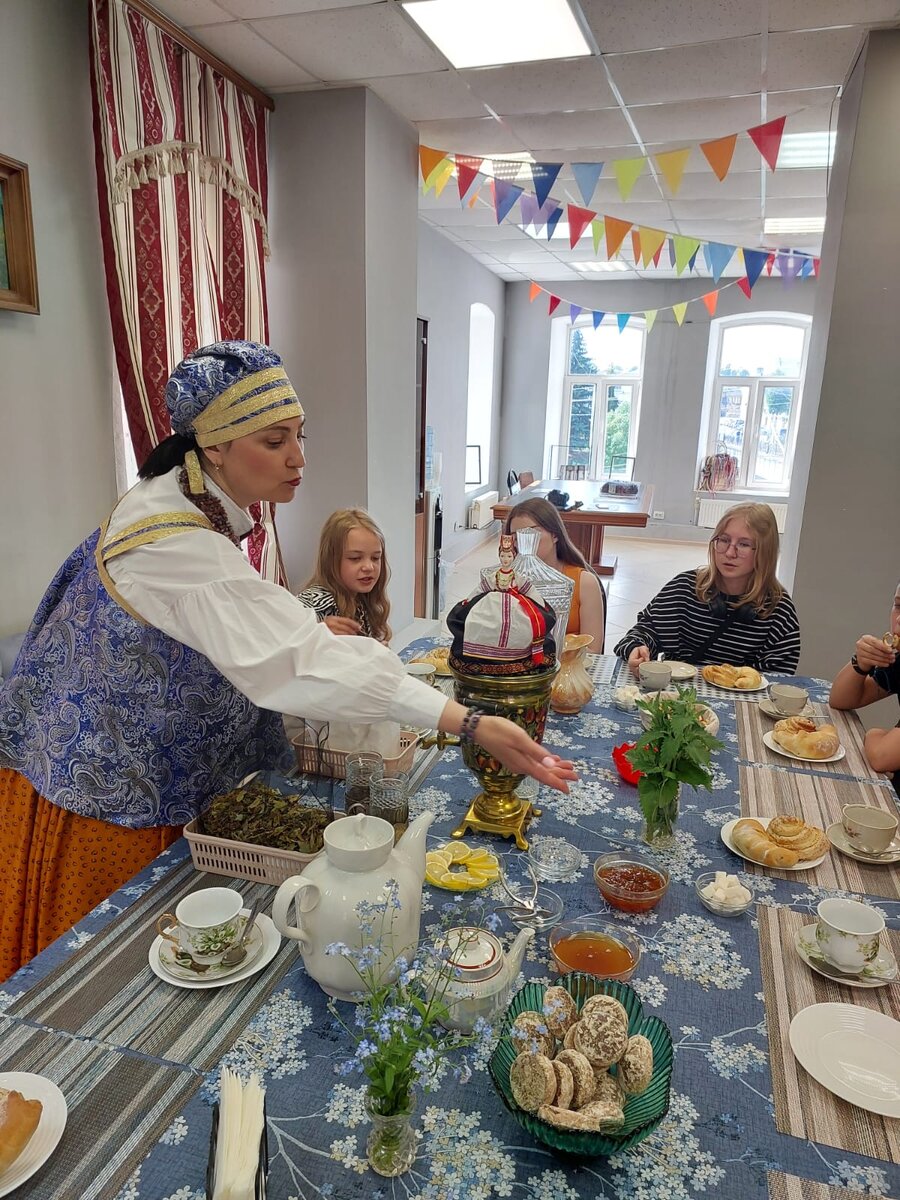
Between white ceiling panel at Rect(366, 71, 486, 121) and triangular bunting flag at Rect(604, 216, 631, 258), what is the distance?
5.37 feet

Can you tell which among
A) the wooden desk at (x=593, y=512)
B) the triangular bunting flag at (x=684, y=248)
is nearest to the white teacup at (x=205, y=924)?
the wooden desk at (x=593, y=512)

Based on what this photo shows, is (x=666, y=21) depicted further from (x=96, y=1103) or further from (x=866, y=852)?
(x=96, y=1103)

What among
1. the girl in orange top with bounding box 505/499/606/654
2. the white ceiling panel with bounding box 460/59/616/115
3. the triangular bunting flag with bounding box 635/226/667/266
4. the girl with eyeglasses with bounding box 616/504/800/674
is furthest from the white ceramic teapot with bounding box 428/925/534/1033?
the triangular bunting flag with bounding box 635/226/667/266

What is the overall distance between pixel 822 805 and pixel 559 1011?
2.97 ft

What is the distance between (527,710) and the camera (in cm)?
127

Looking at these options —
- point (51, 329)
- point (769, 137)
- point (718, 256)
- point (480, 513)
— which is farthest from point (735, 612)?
point (480, 513)

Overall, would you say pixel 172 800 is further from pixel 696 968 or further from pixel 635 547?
pixel 635 547

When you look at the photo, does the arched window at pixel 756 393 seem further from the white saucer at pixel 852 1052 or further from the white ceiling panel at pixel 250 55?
the white saucer at pixel 852 1052

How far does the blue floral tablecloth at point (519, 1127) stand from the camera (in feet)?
2.49

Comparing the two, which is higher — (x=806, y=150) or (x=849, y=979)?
(x=806, y=150)

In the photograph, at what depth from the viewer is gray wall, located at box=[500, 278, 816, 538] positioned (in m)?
8.51

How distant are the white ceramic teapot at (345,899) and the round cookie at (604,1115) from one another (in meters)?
0.28

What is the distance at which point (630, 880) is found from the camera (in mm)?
1191

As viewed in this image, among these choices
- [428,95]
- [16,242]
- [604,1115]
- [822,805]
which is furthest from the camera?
[428,95]
